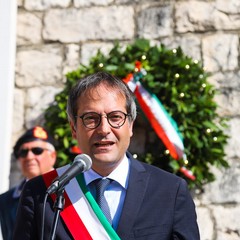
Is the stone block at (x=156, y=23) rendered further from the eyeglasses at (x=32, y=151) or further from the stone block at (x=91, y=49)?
the eyeglasses at (x=32, y=151)

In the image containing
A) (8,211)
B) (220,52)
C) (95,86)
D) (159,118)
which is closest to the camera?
(95,86)

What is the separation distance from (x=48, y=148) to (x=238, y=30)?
1744 millimetres

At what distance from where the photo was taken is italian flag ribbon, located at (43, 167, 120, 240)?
2.65 m

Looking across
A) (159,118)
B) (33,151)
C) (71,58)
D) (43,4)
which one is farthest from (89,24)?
(33,151)

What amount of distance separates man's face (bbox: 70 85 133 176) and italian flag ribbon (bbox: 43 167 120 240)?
120 mm

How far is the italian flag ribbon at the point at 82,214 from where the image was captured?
2.65 metres

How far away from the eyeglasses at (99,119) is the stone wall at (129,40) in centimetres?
265

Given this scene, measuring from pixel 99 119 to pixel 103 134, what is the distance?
2.5 inches

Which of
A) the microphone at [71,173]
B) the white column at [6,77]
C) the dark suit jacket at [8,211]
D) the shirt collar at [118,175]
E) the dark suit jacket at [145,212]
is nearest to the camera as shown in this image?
the microphone at [71,173]

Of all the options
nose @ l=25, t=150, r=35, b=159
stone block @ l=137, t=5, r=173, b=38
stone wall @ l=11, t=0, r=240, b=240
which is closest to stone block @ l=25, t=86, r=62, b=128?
stone wall @ l=11, t=0, r=240, b=240

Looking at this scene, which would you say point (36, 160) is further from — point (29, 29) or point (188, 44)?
point (188, 44)

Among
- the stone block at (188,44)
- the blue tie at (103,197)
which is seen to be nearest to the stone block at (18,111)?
the stone block at (188,44)

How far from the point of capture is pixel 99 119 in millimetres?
2623

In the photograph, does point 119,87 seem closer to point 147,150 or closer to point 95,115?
point 95,115
